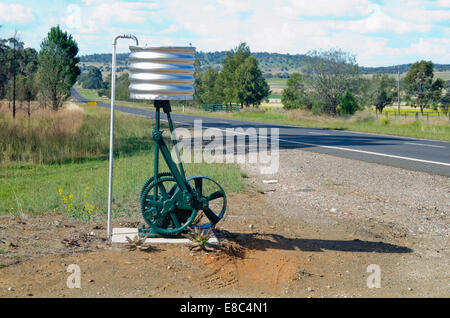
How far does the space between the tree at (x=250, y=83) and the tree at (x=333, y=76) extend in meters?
15.7

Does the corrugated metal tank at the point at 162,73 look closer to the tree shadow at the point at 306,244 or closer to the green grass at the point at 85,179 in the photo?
the tree shadow at the point at 306,244

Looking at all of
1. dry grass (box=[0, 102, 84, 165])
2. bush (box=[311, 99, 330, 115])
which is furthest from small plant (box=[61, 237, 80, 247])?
bush (box=[311, 99, 330, 115])

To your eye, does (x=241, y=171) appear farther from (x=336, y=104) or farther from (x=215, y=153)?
(x=336, y=104)

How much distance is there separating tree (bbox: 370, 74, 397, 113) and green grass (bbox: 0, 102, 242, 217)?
212 feet

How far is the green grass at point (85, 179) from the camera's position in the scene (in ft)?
28.3

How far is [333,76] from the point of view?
44.1 m

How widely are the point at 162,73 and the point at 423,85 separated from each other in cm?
7424

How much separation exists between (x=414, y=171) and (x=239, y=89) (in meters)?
48.1

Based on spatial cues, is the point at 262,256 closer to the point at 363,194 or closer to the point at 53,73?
the point at 363,194

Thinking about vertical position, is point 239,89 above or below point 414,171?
above

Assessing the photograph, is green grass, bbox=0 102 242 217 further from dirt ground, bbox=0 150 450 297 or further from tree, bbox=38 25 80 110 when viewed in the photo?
tree, bbox=38 25 80 110
